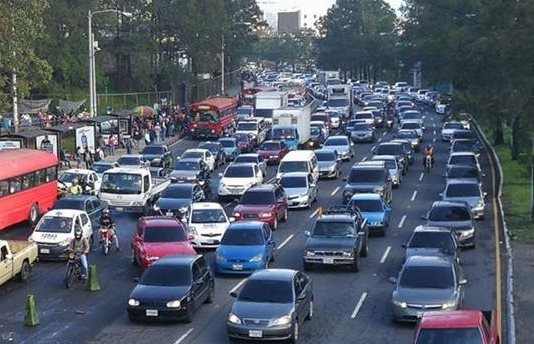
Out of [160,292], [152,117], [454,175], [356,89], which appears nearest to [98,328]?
[160,292]

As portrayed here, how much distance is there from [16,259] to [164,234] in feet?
14.5

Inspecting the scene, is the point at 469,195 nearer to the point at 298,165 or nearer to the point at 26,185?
the point at 298,165

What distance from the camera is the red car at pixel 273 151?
61.7 meters

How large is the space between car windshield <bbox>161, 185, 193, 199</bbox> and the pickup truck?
11641mm

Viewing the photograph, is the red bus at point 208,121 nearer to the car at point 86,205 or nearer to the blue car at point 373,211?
the car at point 86,205

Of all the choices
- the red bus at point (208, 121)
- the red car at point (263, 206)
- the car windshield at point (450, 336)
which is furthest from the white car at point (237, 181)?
the red bus at point (208, 121)

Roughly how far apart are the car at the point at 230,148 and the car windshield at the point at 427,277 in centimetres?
3875

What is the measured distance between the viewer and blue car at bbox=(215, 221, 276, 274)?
1209 inches

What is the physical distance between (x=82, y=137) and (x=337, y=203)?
18.1m

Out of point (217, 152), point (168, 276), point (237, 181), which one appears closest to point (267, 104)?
point (217, 152)

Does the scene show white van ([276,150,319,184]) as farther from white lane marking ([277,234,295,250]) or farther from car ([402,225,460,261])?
car ([402,225,460,261])

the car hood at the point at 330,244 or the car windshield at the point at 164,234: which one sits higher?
the car windshield at the point at 164,234

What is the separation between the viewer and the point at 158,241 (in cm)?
3164

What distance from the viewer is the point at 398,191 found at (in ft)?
168
